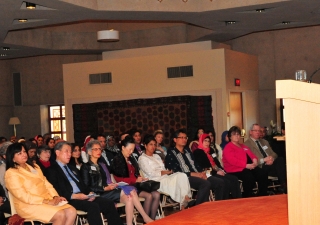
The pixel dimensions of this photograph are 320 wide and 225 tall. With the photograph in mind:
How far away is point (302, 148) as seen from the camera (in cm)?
199

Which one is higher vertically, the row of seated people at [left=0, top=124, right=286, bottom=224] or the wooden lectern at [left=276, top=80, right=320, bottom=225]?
the wooden lectern at [left=276, top=80, right=320, bottom=225]

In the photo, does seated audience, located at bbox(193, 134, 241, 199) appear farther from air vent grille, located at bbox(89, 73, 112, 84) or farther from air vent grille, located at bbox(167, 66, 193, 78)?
air vent grille, located at bbox(89, 73, 112, 84)

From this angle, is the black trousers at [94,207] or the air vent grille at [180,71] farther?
the air vent grille at [180,71]

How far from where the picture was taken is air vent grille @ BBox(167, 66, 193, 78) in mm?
13969

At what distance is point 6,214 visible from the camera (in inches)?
251

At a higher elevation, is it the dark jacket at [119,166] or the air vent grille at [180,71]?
the air vent grille at [180,71]

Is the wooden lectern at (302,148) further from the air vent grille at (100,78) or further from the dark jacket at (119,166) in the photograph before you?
the air vent grille at (100,78)

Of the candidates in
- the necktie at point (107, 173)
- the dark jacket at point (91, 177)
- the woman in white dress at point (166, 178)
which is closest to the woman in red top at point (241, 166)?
the woman in white dress at point (166, 178)

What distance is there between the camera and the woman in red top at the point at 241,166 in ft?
30.5

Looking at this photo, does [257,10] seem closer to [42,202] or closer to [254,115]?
[254,115]

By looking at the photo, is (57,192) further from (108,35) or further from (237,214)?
(108,35)

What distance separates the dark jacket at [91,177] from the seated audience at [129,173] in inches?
21.3

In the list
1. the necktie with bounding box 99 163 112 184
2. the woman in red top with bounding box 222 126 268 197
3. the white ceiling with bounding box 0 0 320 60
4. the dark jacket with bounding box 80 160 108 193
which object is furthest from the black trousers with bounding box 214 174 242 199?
the white ceiling with bounding box 0 0 320 60

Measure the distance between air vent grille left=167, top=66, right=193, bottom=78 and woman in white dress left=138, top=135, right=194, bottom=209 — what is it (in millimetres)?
6092
